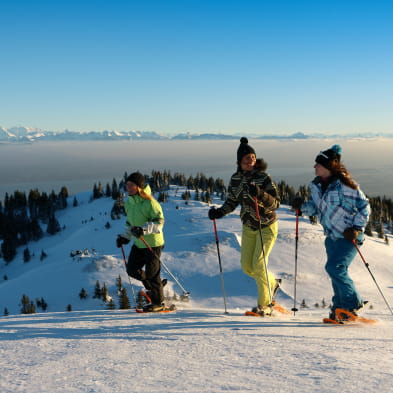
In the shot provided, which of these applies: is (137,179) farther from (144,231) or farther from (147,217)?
(144,231)

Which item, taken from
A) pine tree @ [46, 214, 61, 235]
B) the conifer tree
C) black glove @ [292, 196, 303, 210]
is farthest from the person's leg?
pine tree @ [46, 214, 61, 235]

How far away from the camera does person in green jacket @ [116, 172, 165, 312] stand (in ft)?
21.1

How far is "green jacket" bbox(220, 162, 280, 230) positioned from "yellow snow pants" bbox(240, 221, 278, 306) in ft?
0.48

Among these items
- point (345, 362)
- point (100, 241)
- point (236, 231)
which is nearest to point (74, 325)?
point (345, 362)

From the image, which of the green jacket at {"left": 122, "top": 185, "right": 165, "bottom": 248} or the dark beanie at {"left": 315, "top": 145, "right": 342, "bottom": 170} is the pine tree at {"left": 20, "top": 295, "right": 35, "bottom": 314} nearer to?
the green jacket at {"left": 122, "top": 185, "right": 165, "bottom": 248}

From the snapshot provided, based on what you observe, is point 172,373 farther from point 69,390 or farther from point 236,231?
point 236,231

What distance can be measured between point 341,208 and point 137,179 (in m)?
3.63

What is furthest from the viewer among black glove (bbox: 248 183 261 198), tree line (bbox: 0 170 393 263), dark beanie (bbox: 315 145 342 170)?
tree line (bbox: 0 170 393 263)

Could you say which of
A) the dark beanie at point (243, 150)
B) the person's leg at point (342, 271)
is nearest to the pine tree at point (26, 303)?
the dark beanie at point (243, 150)

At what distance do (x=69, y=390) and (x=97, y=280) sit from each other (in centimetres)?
4431

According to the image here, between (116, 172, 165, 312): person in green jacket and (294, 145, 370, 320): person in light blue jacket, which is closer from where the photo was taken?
(294, 145, 370, 320): person in light blue jacket

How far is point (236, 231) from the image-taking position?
58938 mm

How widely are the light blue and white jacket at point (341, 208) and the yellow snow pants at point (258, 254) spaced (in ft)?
3.48

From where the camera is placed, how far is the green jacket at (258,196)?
6.14 m
